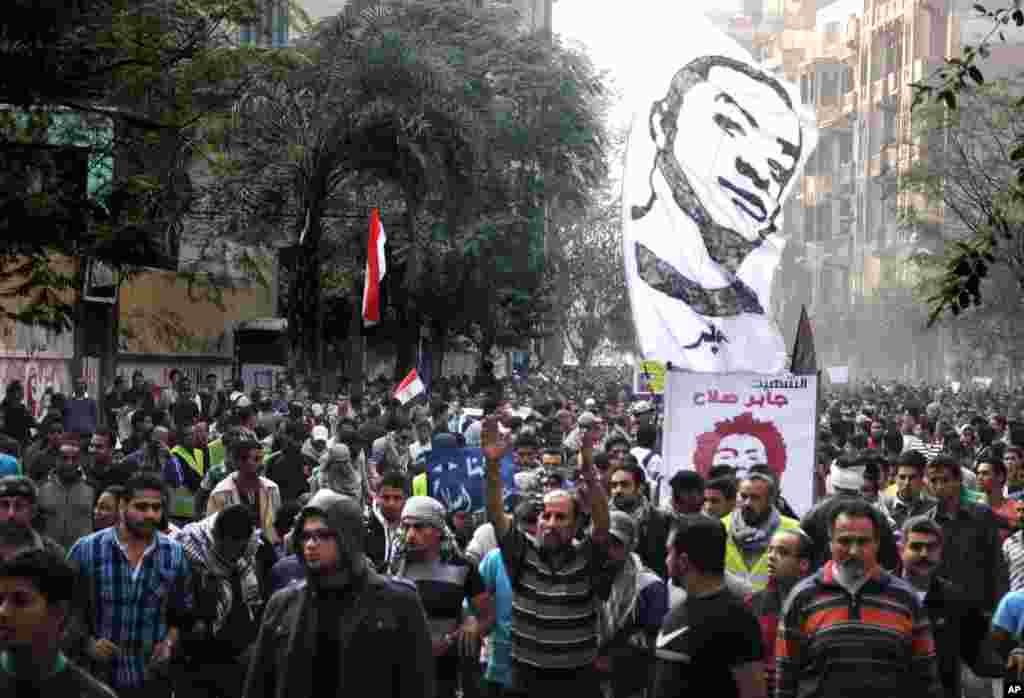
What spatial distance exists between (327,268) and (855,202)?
→ 67719 millimetres

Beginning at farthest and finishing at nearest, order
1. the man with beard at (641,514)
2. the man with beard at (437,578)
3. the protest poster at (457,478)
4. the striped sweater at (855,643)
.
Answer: the protest poster at (457,478) → the man with beard at (641,514) → the man with beard at (437,578) → the striped sweater at (855,643)

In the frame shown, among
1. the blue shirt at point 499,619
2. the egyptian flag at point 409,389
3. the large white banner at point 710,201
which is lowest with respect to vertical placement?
the blue shirt at point 499,619

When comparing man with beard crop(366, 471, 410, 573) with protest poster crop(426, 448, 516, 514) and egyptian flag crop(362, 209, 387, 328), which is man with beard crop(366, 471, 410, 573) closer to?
protest poster crop(426, 448, 516, 514)

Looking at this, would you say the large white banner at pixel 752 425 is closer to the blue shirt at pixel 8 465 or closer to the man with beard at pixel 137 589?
the man with beard at pixel 137 589

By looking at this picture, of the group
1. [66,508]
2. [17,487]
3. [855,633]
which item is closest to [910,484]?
[855,633]

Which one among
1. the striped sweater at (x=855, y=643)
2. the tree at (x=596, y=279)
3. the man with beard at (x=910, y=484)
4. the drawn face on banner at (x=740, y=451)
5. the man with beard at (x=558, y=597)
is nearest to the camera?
the striped sweater at (x=855, y=643)

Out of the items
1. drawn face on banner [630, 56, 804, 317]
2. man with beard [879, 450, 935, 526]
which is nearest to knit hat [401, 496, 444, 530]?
drawn face on banner [630, 56, 804, 317]

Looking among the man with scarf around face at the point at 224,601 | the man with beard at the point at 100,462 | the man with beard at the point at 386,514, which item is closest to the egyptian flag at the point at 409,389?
the man with beard at the point at 100,462

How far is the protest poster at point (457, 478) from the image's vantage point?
40.8 ft

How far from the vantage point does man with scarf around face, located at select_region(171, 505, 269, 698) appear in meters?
8.39

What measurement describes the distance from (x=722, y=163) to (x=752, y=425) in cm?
148

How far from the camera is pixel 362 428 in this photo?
17453 millimetres

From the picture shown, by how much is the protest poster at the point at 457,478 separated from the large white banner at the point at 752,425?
69.3 inches

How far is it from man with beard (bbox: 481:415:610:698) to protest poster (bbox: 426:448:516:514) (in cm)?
435
